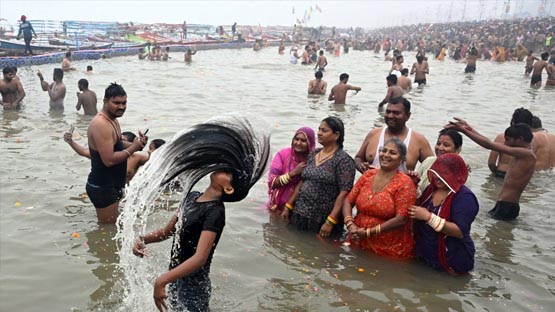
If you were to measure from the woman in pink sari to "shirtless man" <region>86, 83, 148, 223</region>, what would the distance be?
5.26ft

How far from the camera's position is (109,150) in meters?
4.71

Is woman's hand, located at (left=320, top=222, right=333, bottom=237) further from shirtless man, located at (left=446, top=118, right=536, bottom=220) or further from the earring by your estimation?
the earring

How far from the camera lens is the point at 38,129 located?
416 inches

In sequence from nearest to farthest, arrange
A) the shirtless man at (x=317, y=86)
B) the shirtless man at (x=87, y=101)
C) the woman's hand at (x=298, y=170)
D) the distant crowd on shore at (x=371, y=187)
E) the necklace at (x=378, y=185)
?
the distant crowd on shore at (x=371, y=187) → the necklace at (x=378, y=185) → the woman's hand at (x=298, y=170) → the shirtless man at (x=87, y=101) → the shirtless man at (x=317, y=86)

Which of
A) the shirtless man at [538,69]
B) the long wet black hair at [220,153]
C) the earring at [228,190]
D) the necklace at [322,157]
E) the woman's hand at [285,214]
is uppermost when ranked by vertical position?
the shirtless man at [538,69]

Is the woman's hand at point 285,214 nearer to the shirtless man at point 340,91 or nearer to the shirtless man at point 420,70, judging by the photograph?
the shirtless man at point 340,91

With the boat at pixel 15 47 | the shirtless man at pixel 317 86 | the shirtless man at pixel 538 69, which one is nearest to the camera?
the shirtless man at pixel 317 86

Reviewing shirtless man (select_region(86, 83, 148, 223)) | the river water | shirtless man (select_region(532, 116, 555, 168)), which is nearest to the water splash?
the river water

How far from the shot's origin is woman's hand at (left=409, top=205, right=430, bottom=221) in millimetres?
4238

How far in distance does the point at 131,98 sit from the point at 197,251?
1363 centimetres

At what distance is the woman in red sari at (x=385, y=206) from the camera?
4438 mm

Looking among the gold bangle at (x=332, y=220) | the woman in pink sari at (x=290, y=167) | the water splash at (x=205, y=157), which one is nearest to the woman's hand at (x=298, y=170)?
the woman in pink sari at (x=290, y=167)

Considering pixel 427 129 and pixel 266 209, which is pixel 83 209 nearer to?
pixel 266 209

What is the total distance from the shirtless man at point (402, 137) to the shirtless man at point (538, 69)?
692 inches
